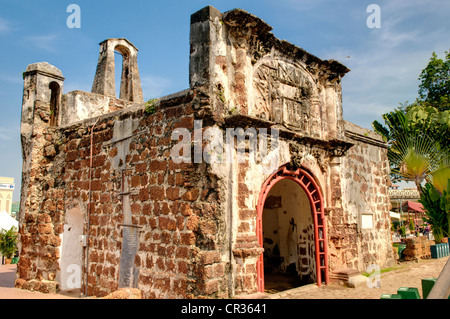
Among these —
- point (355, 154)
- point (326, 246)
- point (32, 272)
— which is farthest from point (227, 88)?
point (32, 272)

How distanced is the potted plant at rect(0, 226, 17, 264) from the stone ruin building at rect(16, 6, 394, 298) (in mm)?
5893

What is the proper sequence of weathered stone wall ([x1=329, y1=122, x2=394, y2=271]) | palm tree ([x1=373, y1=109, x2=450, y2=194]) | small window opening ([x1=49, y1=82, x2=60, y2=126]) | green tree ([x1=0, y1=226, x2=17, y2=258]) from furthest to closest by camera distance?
palm tree ([x1=373, y1=109, x2=450, y2=194]) < green tree ([x1=0, y1=226, x2=17, y2=258]) < small window opening ([x1=49, y1=82, x2=60, y2=126]) < weathered stone wall ([x1=329, y1=122, x2=394, y2=271])

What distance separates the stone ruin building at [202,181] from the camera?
5957 mm

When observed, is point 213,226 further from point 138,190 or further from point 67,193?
point 67,193

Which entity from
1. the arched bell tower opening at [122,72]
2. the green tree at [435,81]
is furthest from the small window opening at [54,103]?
the green tree at [435,81]

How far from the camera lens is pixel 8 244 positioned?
13.8 metres

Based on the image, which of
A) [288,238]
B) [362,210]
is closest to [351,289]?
[288,238]

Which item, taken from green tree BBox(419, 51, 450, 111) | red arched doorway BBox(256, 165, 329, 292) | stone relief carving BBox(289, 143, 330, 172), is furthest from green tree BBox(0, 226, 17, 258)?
green tree BBox(419, 51, 450, 111)

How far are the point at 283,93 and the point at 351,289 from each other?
428 centimetres

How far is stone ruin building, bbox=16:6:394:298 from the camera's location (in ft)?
19.5

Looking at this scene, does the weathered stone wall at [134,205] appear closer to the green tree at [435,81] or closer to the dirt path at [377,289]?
the dirt path at [377,289]

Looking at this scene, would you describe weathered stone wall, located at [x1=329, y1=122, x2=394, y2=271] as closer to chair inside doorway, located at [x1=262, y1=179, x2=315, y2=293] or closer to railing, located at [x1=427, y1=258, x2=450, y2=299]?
chair inside doorway, located at [x1=262, y1=179, x2=315, y2=293]

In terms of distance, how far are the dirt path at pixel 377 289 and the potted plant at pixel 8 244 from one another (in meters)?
11.5

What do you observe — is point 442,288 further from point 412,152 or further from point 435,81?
point 435,81
